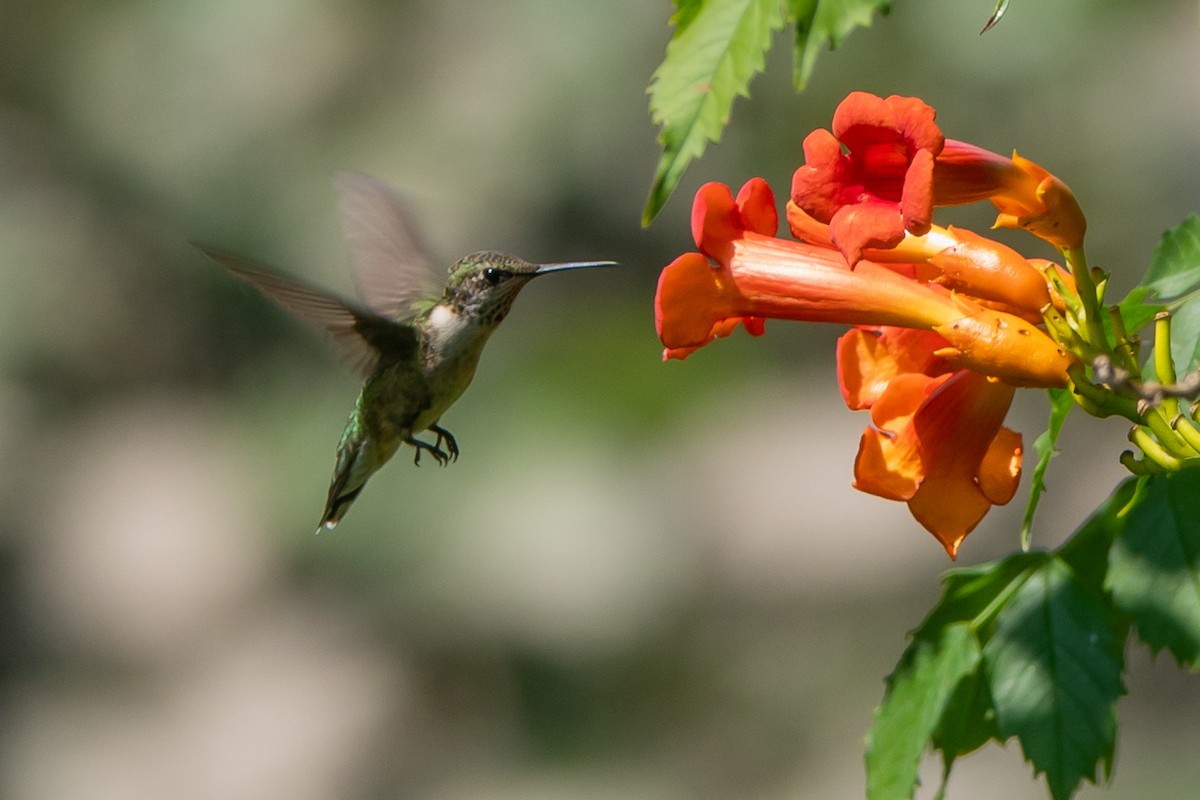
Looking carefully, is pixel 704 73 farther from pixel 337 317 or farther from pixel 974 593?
pixel 337 317

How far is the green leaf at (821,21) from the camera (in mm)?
1272

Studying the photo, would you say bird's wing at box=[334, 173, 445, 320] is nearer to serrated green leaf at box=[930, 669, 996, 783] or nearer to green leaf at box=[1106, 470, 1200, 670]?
serrated green leaf at box=[930, 669, 996, 783]

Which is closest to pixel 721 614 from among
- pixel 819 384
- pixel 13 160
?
pixel 819 384

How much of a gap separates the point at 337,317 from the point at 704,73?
5.50 feet

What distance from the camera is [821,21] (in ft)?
4.26

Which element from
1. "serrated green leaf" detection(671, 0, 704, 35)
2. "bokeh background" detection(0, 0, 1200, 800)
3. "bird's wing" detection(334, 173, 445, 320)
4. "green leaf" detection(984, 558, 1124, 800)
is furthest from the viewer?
"bokeh background" detection(0, 0, 1200, 800)

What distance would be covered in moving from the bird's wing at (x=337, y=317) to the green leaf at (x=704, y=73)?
1220 millimetres

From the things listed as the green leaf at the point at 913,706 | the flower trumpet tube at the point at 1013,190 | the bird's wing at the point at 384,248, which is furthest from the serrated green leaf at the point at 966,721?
the bird's wing at the point at 384,248

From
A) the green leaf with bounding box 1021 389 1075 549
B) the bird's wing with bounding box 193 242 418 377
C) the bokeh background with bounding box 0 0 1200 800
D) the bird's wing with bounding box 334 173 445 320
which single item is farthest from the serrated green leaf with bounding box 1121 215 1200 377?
the bokeh background with bounding box 0 0 1200 800

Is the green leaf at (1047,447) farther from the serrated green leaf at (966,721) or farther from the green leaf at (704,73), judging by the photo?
the green leaf at (704,73)

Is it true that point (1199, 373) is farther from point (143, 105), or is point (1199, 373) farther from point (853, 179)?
point (143, 105)

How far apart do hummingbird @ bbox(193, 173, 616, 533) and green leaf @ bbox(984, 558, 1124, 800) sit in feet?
4.16

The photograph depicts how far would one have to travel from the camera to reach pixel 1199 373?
1496mm

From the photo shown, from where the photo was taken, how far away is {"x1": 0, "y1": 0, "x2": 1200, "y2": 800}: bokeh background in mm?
8180
